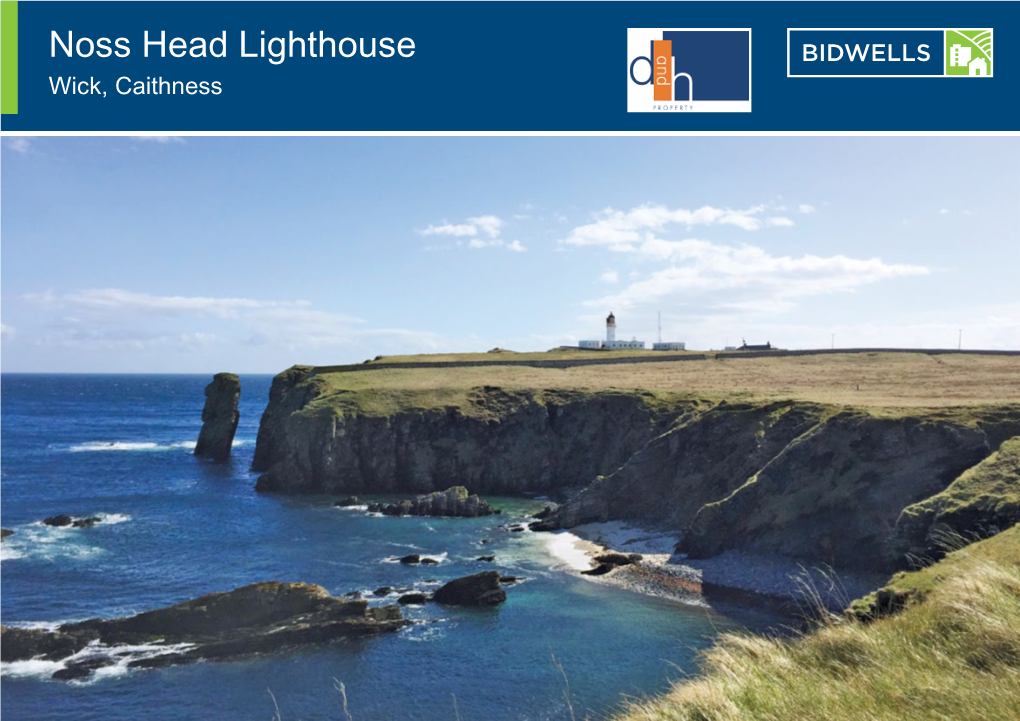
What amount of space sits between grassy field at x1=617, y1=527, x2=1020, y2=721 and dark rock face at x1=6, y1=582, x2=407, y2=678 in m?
34.2

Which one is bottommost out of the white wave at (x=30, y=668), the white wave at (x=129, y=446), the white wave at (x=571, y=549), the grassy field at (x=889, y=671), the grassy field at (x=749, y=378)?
the white wave at (x=30, y=668)

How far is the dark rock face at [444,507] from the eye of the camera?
235 feet

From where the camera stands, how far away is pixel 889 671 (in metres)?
8.34

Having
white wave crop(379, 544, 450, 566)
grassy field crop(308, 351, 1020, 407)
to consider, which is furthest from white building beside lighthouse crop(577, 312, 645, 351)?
white wave crop(379, 544, 450, 566)

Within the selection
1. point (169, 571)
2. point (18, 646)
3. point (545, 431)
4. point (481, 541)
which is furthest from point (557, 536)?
point (18, 646)

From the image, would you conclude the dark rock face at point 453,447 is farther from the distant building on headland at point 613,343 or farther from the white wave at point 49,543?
the distant building on headland at point 613,343

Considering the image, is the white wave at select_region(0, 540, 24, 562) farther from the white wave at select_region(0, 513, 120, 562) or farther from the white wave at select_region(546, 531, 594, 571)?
the white wave at select_region(546, 531, 594, 571)

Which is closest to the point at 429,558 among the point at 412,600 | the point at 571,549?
the point at 412,600

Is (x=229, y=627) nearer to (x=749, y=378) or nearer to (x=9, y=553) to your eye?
(x=9, y=553)

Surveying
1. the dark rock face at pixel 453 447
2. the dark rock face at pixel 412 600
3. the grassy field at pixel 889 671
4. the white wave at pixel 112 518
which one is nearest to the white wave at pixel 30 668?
the dark rock face at pixel 412 600

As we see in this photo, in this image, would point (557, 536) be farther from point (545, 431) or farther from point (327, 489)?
point (327, 489)

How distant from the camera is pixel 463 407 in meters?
90.4

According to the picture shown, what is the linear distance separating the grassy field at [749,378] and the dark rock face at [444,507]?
66.8ft

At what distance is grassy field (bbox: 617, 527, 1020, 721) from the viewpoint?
24.0ft
